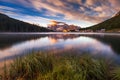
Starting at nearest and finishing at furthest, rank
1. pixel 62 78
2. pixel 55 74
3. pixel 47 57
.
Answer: pixel 62 78
pixel 55 74
pixel 47 57

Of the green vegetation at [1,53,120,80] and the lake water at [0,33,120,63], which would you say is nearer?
the green vegetation at [1,53,120,80]

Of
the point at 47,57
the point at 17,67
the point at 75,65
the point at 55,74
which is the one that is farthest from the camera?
the point at 47,57

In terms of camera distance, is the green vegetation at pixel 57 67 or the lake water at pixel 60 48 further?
the lake water at pixel 60 48

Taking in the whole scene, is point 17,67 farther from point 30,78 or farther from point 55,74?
point 55,74

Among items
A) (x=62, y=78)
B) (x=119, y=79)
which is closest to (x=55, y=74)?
(x=62, y=78)

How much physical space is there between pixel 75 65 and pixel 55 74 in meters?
1.51

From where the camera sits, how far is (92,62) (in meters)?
9.83

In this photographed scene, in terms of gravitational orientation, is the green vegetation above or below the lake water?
above

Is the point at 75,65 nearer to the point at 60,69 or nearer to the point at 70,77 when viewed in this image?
the point at 60,69

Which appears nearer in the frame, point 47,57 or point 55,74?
point 55,74

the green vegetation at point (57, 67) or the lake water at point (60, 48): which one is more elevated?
the green vegetation at point (57, 67)

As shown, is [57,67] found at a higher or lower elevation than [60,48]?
higher

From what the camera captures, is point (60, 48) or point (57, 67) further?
point (60, 48)

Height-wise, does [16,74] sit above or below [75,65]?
below
